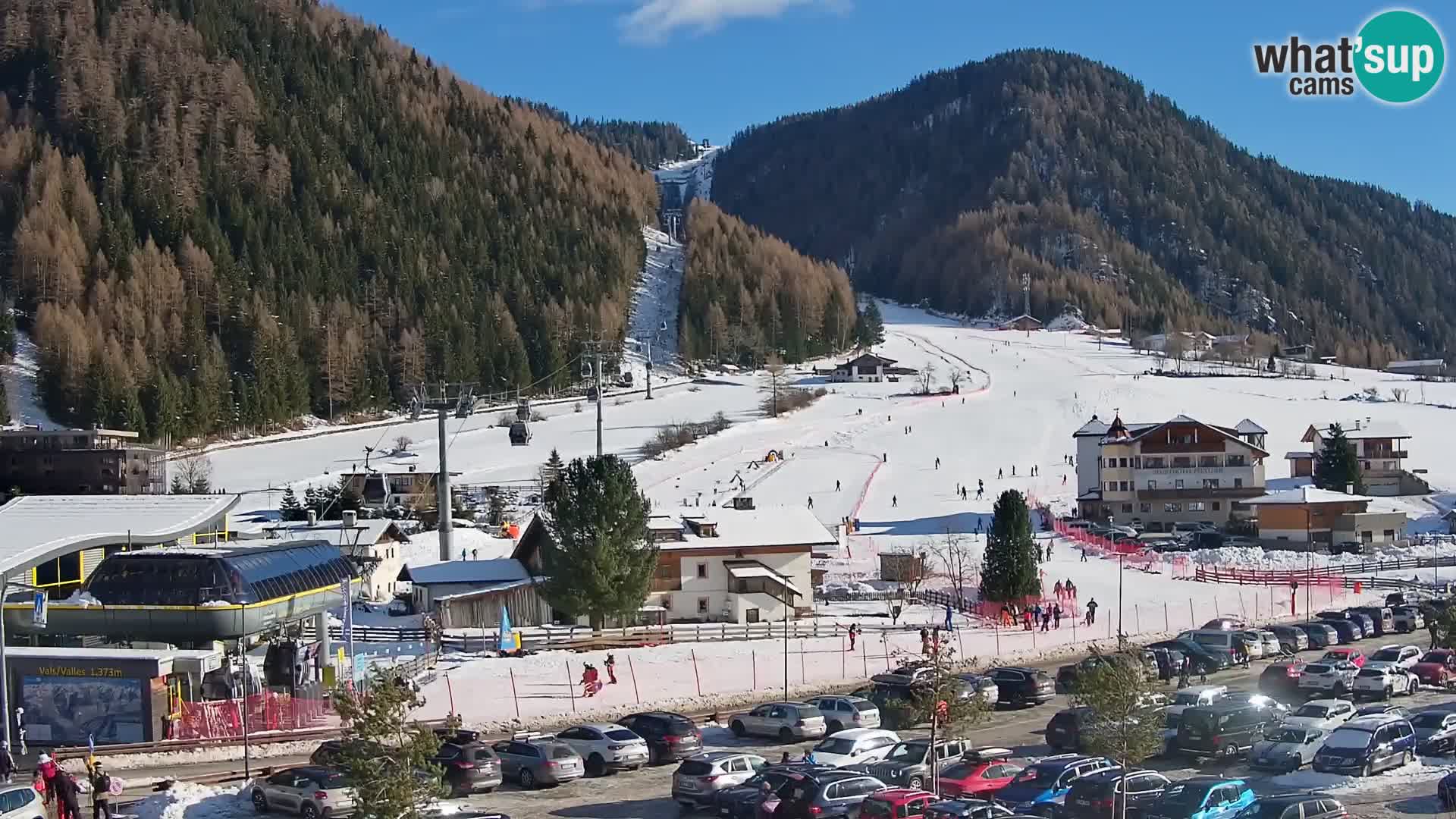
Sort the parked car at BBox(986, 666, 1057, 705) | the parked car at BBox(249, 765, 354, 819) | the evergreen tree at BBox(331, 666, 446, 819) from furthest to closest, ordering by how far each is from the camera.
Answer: the parked car at BBox(986, 666, 1057, 705) < the parked car at BBox(249, 765, 354, 819) < the evergreen tree at BBox(331, 666, 446, 819)

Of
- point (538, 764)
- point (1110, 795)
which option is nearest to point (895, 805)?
point (1110, 795)

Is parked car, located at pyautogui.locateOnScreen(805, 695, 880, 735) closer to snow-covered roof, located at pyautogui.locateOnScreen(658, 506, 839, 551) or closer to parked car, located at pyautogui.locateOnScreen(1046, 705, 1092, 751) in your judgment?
parked car, located at pyautogui.locateOnScreen(1046, 705, 1092, 751)

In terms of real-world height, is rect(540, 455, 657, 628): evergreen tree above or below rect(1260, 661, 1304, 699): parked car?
above

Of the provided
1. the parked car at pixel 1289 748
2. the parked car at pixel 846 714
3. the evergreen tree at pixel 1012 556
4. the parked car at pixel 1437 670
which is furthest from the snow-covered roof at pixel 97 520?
the parked car at pixel 1437 670

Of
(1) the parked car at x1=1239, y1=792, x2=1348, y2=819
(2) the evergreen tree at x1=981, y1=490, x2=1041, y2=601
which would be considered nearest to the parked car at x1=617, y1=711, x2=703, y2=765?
(1) the parked car at x1=1239, y1=792, x2=1348, y2=819

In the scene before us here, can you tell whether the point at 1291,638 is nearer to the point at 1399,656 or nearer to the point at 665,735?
the point at 1399,656

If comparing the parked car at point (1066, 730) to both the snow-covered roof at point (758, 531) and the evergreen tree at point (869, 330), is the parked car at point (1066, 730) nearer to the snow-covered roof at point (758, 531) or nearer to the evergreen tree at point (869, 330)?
the snow-covered roof at point (758, 531)
